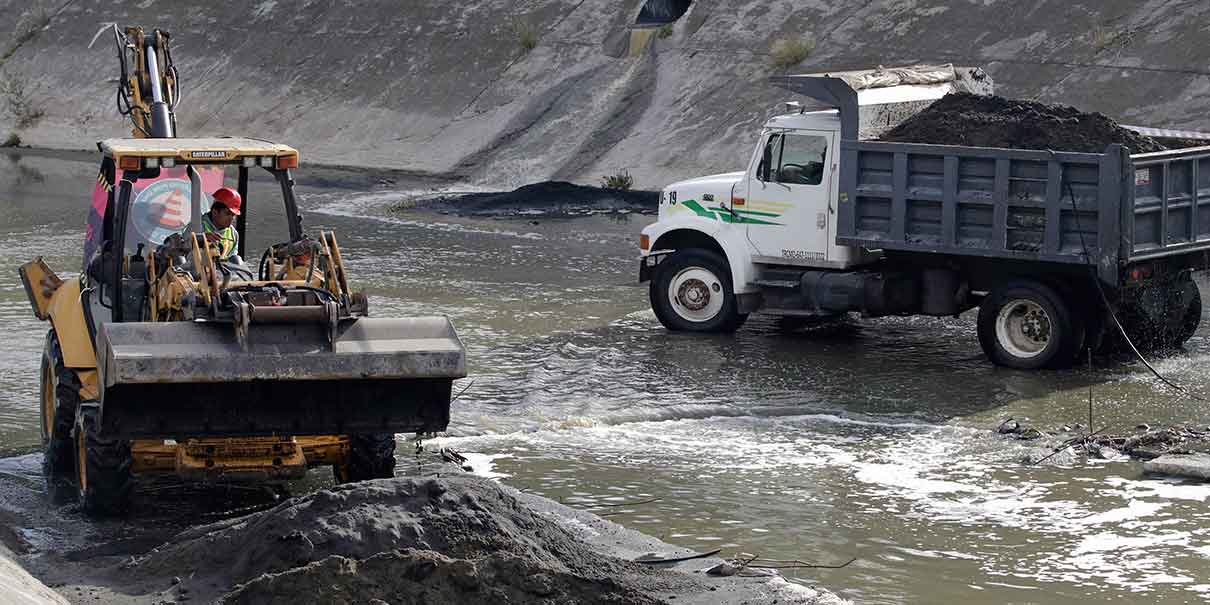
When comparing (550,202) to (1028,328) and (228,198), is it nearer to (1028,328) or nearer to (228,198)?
(1028,328)

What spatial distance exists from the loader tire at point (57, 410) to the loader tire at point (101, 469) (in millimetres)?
447

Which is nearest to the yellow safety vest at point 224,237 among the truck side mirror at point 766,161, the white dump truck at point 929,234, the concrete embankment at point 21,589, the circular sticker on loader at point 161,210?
the circular sticker on loader at point 161,210

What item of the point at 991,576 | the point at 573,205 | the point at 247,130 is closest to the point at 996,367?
the point at 991,576

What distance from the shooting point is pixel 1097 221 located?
45.6ft

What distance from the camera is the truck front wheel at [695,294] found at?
646 inches

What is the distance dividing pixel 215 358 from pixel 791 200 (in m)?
7.87

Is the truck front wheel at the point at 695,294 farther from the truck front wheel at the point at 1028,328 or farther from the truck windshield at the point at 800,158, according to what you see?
the truck front wheel at the point at 1028,328

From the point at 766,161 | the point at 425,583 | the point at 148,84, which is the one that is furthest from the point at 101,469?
the point at 766,161

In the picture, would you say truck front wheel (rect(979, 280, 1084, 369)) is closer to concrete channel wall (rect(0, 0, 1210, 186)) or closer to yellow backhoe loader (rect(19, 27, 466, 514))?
yellow backhoe loader (rect(19, 27, 466, 514))

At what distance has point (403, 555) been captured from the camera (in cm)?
769

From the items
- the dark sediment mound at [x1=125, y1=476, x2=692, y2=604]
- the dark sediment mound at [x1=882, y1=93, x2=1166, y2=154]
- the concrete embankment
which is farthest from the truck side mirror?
the concrete embankment

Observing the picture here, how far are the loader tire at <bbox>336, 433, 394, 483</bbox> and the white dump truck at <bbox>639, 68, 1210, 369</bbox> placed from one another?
6432mm

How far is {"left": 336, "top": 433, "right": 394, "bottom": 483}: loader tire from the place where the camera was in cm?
989

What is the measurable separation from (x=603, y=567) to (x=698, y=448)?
3673 mm
